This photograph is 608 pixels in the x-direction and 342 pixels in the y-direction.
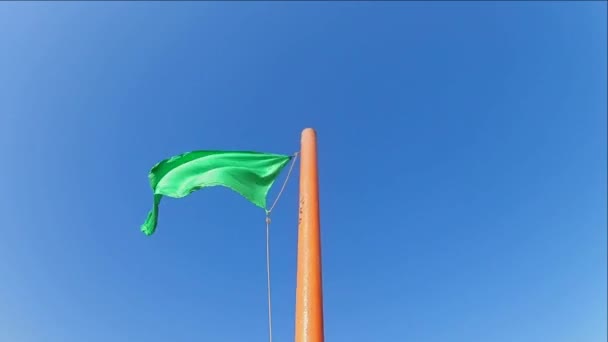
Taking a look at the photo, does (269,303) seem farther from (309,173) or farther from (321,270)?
(309,173)

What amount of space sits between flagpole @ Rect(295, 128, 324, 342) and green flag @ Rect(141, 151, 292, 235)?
5.22ft

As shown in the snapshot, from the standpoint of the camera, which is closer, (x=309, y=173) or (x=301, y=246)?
(x=301, y=246)

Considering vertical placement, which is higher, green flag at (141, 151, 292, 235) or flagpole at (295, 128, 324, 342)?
green flag at (141, 151, 292, 235)

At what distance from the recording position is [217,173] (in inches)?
320

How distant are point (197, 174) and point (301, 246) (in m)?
3.58

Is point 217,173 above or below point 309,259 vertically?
above

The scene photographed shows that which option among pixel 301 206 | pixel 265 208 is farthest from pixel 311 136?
pixel 265 208

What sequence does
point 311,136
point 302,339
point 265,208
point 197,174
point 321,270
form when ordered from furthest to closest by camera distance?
point 197,174
point 265,208
point 311,136
point 321,270
point 302,339

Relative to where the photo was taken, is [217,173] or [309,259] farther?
[217,173]

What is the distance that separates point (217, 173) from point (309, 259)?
3.18 m

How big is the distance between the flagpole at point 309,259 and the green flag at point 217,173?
→ 62.6 inches

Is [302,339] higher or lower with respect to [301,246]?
lower

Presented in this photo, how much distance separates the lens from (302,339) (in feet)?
16.8

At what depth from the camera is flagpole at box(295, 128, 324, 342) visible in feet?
17.1
